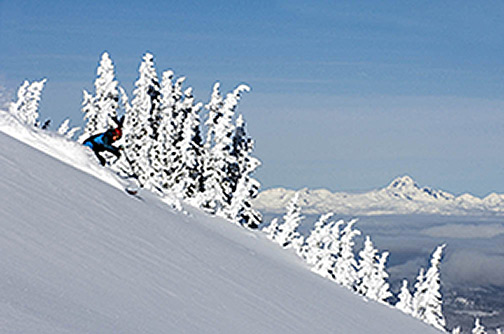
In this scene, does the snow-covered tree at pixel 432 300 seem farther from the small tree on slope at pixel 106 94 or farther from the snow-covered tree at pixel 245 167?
the small tree on slope at pixel 106 94

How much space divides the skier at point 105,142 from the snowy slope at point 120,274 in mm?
519

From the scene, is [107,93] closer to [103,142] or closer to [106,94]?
[106,94]

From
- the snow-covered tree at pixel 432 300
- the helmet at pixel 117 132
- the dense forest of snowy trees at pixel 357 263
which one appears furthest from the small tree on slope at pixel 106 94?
the helmet at pixel 117 132

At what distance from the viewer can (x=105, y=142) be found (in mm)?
15805

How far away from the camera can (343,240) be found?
4297 cm

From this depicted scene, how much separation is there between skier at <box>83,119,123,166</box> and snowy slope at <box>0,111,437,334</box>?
0.52m

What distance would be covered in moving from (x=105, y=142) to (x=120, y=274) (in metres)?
8.40

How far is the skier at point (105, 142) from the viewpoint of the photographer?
1541cm

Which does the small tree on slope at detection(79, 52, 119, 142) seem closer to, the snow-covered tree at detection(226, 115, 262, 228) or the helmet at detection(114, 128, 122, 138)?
the snow-covered tree at detection(226, 115, 262, 228)

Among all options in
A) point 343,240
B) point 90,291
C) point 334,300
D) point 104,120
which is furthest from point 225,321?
point 104,120

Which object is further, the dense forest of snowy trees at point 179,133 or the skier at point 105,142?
the dense forest of snowy trees at point 179,133

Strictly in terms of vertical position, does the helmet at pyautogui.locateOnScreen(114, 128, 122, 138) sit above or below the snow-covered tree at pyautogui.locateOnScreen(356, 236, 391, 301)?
below

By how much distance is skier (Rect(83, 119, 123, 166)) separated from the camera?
15.4m

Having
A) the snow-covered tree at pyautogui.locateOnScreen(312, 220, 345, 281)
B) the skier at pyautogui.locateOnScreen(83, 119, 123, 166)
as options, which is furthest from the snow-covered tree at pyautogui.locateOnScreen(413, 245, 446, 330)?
the skier at pyautogui.locateOnScreen(83, 119, 123, 166)
